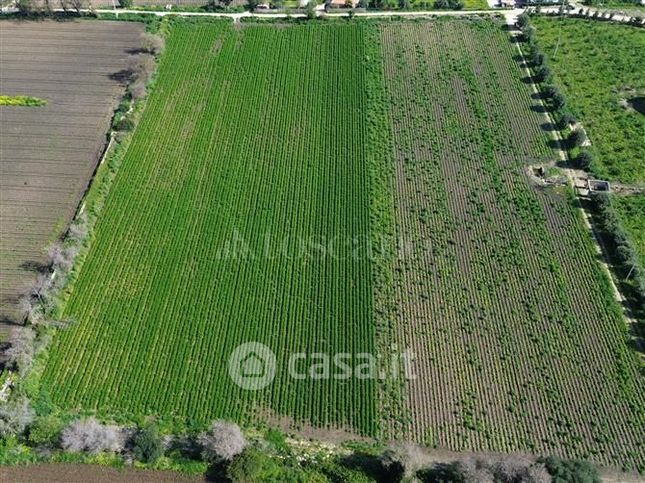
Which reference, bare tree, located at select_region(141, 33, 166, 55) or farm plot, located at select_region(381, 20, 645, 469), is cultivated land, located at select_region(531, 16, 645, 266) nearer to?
farm plot, located at select_region(381, 20, 645, 469)

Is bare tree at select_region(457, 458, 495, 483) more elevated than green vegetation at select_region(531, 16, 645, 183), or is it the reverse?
green vegetation at select_region(531, 16, 645, 183)

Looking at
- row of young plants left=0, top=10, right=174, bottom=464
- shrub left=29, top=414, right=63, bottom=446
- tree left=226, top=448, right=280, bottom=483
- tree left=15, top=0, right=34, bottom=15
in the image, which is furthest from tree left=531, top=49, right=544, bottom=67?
tree left=15, top=0, right=34, bottom=15

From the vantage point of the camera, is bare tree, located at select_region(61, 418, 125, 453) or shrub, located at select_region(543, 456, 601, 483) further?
bare tree, located at select_region(61, 418, 125, 453)

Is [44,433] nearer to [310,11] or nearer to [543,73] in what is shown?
[310,11]

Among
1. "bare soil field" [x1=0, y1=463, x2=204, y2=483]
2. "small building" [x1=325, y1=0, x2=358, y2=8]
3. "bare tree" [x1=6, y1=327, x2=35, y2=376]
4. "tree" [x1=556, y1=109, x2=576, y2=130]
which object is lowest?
"bare soil field" [x1=0, y1=463, x2=204, y2=483]

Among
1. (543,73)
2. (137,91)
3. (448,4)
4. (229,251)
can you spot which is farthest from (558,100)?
(137,91)

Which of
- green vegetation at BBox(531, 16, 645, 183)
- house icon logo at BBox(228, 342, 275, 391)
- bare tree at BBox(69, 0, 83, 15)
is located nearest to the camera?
house icon logo at BBox(228, 342, 275, 391)

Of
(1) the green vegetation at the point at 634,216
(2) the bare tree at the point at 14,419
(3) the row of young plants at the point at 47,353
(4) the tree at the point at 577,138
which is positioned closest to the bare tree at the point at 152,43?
(3) the row of young plants at the point at 47,353
